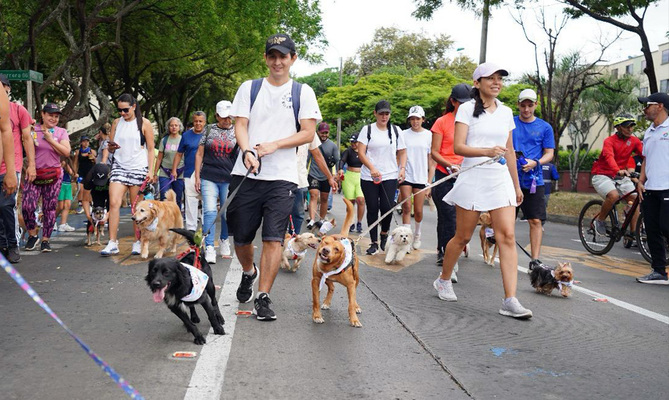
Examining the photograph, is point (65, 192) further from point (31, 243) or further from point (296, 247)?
point (296, 247)

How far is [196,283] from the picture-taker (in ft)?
15.0

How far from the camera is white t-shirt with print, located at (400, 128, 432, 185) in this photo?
32.0ft

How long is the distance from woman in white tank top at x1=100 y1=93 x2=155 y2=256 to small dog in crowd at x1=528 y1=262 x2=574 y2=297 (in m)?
4.92

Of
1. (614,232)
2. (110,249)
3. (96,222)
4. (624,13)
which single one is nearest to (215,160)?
(110,249)

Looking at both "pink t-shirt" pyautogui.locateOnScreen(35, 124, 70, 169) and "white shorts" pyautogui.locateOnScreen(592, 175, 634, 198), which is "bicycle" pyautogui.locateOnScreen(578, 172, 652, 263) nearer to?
"white shorts" pyautogui.locateOnScreen(592, 175, 634, 198)

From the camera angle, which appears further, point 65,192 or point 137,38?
point 137,38

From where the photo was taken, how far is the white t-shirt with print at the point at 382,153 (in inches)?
368

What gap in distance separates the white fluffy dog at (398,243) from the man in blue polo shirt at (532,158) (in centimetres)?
140

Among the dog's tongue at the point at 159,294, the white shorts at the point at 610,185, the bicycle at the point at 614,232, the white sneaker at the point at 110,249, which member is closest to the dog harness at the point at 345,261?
the dog's tongue at the point at 159,294

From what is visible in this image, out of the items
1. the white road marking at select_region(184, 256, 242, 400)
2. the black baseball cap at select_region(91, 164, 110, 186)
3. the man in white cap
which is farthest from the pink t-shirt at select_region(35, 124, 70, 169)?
the white road marking at select_region(184, 256, 242, 400)

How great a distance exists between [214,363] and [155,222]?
457 centimetres

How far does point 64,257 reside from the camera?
858 cm

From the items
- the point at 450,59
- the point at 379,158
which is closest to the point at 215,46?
the point at 379,158

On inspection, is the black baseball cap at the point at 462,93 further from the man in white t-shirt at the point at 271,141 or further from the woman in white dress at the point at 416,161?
the man in white t-shirt at the point at 271,141
